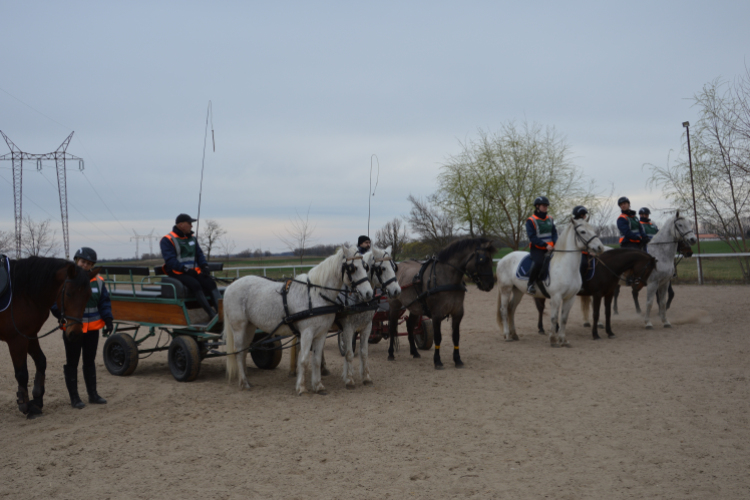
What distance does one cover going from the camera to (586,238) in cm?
933

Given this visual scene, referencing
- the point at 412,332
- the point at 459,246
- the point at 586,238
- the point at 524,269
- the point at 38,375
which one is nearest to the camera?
the point at 38,375

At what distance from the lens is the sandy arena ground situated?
386cm

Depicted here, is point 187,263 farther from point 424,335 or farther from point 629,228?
point 629,228

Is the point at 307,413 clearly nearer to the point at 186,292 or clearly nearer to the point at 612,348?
the point at 186,292

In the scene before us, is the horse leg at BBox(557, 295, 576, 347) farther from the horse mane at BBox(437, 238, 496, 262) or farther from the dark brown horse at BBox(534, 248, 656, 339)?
the horse mane at BBox(437, 238, 496, 262)

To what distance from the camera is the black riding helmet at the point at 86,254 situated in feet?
19.4

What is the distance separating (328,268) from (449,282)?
2310mm

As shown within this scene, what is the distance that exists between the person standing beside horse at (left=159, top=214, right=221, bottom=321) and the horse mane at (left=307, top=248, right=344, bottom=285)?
1.66m

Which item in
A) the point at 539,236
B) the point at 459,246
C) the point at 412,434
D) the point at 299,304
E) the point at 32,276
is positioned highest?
the point at 539,236

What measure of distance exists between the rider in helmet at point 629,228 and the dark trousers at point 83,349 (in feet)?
35.6

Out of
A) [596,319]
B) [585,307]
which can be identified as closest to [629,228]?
[585,307]

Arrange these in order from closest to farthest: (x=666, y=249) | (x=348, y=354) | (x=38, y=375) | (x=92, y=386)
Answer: (x=38, y=375) → (x=92, y=386) → (x=348, y=354) → (x=666, y=249)

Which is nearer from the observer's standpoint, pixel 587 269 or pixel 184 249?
pixel 184 249

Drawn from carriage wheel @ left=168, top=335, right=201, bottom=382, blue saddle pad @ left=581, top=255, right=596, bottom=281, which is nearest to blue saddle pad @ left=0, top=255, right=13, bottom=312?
carriage wheel @ left=168, top=335, right=201, bottom=382
